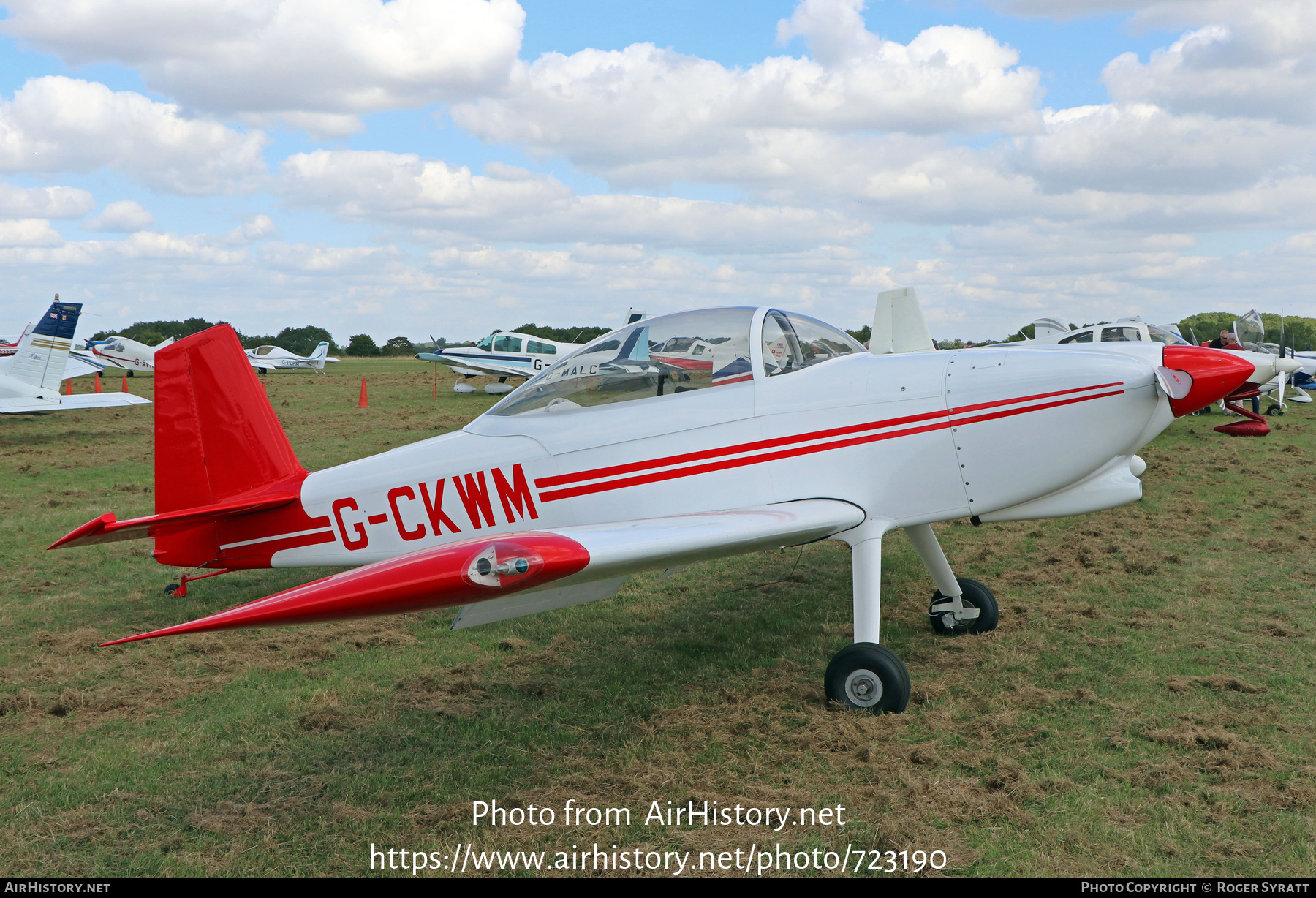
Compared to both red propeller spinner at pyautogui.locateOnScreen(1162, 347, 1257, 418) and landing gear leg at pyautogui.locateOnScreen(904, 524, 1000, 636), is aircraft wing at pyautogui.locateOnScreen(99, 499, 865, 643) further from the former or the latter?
red propeller spinner at pyautogui.locateOnScreen(1162, 347, 1257, 418)

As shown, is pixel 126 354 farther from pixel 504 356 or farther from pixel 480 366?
pixel 504 356

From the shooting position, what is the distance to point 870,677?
4168 millimetres

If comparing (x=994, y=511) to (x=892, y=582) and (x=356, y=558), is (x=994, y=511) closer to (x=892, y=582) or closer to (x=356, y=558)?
(x=892, y=582)

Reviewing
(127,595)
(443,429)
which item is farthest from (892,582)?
(443,429)

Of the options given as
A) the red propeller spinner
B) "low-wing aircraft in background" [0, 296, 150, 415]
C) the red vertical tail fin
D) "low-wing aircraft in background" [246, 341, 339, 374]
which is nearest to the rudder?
"low-wing aircraft in background" [0, 296, 150, 415]

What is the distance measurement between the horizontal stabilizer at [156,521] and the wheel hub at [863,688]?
3459mm

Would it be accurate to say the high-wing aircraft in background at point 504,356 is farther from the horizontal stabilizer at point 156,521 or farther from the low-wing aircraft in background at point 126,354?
the horizontal stabilizer at point 156,521

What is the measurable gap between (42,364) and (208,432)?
622 inches

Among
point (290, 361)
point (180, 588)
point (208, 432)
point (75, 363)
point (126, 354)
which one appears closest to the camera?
point (208, 432)

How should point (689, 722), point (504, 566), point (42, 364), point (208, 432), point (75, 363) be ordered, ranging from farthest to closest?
point (75, 363) → point (42, 364) → point (208, 432) → point (689, 722) → point (504, 566)

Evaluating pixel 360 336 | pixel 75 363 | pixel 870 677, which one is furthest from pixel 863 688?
pixel 360 336

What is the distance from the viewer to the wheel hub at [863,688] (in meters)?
4.15

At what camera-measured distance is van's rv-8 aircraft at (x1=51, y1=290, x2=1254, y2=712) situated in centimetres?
422

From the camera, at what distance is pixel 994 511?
4.50m
